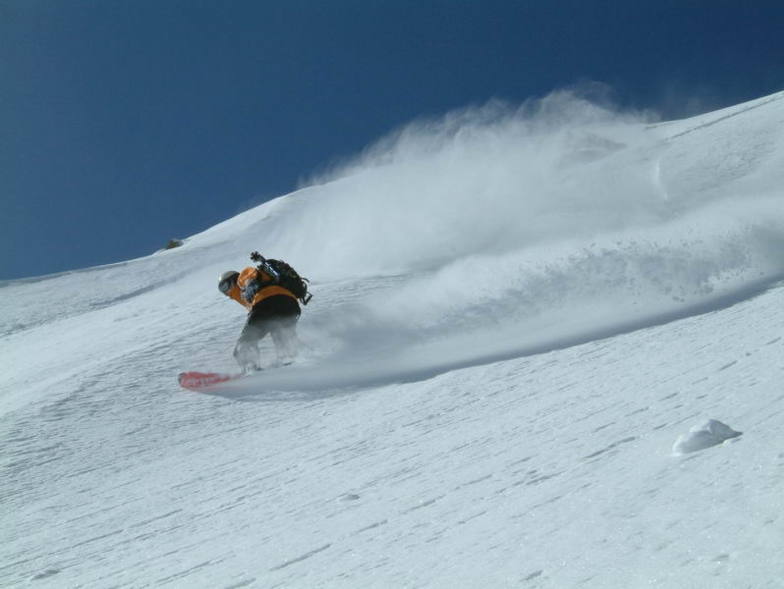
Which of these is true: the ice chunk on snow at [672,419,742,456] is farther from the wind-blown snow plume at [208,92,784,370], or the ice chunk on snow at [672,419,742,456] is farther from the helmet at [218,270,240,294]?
the helmet at [218,270,240,294]

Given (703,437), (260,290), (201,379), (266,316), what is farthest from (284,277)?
(703,437)

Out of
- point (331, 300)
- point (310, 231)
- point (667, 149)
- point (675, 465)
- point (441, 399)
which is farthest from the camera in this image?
point (667, 149)

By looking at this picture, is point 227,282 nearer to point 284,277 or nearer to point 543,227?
point 284,277

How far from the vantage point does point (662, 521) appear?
2.83 meters

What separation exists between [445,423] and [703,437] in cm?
249

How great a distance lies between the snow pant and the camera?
30.6ft

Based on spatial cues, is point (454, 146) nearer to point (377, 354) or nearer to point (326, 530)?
point (377, 354)

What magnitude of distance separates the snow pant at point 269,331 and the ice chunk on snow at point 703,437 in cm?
644

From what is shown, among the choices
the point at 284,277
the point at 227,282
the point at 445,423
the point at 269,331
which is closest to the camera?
the point at 445,423

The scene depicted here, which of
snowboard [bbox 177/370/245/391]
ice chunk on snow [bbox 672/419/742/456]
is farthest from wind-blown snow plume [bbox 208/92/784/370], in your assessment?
ice chunk on snow [bbox 672/419/742/456]

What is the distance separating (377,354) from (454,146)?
18.9 m

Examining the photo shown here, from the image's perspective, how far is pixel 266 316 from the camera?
9.56 m

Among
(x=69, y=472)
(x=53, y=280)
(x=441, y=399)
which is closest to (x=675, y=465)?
(x=441, y=399)

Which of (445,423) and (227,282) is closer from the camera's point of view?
(445,423)
